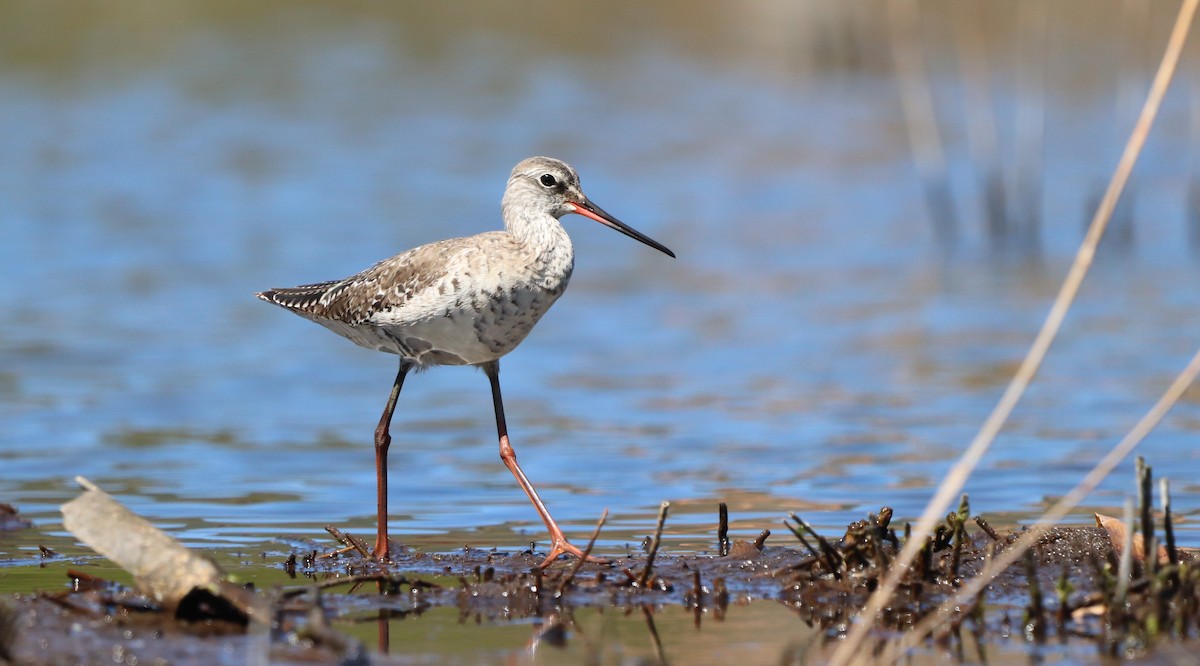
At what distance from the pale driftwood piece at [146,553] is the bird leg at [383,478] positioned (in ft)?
4.86

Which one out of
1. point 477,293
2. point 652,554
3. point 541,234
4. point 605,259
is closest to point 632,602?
point 652,554

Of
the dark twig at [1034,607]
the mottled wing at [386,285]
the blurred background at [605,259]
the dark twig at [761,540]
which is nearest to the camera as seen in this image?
the dark twig at [1034,607]

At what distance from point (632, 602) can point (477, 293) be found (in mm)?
1463

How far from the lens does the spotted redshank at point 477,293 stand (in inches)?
264

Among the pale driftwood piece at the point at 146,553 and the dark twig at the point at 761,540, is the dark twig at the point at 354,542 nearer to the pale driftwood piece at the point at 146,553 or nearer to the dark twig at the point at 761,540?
the pale driftwood piece at the point at 146,553

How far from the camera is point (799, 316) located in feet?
45.8

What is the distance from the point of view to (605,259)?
16.7m

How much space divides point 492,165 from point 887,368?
34.1 ft

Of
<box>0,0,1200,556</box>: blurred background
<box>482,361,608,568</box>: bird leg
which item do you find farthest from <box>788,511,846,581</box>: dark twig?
<box>0,0,1200,556</box>: blurred background

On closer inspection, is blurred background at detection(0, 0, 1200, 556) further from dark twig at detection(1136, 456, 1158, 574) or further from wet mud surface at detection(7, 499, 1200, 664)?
dark twig at detection(1136, 456, 1158, 574)

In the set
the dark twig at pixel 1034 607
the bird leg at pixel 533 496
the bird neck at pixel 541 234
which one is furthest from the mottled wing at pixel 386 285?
the dark twig at pixel 1034 607

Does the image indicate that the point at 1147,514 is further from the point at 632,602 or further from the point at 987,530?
the point at 632,602

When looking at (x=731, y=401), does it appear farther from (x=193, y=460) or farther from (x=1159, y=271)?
(x=1159, y=271)

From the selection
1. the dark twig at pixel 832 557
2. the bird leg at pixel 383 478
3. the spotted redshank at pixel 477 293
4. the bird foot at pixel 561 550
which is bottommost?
the dark twig at pixel 832 557
